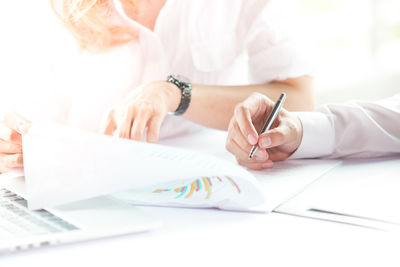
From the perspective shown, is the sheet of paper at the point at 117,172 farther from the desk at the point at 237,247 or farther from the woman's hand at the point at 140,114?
the woman's hand at the point at 140,114

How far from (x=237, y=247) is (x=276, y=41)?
2.31 ft

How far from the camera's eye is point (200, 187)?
0.61 metres

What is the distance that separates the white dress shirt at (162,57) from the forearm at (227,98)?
3 centimetres

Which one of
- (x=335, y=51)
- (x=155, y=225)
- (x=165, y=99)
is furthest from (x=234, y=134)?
(x=335, y=51)

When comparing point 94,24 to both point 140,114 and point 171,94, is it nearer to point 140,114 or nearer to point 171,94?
point 171,94

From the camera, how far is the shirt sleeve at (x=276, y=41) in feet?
3.59

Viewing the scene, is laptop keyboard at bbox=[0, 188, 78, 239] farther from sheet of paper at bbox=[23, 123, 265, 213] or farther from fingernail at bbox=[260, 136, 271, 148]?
fingernail at bbox=[260, 136, 271, 148]

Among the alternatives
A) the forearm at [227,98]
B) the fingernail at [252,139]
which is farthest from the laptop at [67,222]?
the forearm at [227,98]

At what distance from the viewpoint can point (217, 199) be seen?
60 centimetres

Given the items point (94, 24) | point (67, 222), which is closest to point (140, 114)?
point (67, 222)

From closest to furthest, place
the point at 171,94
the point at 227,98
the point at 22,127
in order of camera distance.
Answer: the point at 22,127 < the point at 171,94 < the point at 227,98

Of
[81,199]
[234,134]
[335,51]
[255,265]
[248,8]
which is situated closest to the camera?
[255,265]

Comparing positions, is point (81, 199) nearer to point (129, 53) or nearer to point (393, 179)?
point (393, 179)

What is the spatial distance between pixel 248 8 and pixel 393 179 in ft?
1.95
